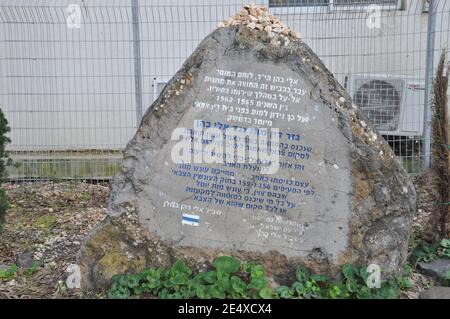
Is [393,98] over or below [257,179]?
over

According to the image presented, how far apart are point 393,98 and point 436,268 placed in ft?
10.4

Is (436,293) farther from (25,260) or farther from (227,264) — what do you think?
(25,260)

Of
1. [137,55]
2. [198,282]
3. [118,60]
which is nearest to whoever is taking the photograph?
[198,282]

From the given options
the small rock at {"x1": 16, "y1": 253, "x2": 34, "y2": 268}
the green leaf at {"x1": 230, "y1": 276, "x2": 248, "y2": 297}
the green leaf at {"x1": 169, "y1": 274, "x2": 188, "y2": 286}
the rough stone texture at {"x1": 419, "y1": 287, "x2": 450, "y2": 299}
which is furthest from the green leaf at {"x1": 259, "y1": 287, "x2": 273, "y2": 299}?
the small rock at {"x1": 16, "y1": 253, "x2": 34, "y2": 268}

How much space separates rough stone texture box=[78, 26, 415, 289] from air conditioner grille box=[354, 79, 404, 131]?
129 inches

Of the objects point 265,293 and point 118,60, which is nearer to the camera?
point 265,293

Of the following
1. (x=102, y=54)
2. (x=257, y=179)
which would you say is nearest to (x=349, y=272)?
(x=257, y=179)

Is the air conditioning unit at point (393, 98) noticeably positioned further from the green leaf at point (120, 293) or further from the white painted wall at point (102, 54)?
the green leaf at point (120, 293)

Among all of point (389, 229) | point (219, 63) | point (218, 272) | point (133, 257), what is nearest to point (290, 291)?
point (218, 272)

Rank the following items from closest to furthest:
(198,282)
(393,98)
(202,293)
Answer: (202,293), (198,282), (393,98)

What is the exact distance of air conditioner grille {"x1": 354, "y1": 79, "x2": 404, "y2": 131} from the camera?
7410 millimetres

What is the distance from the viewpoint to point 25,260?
16.7ft

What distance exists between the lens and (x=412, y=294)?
436 centimetres

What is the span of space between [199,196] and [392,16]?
179 inches
